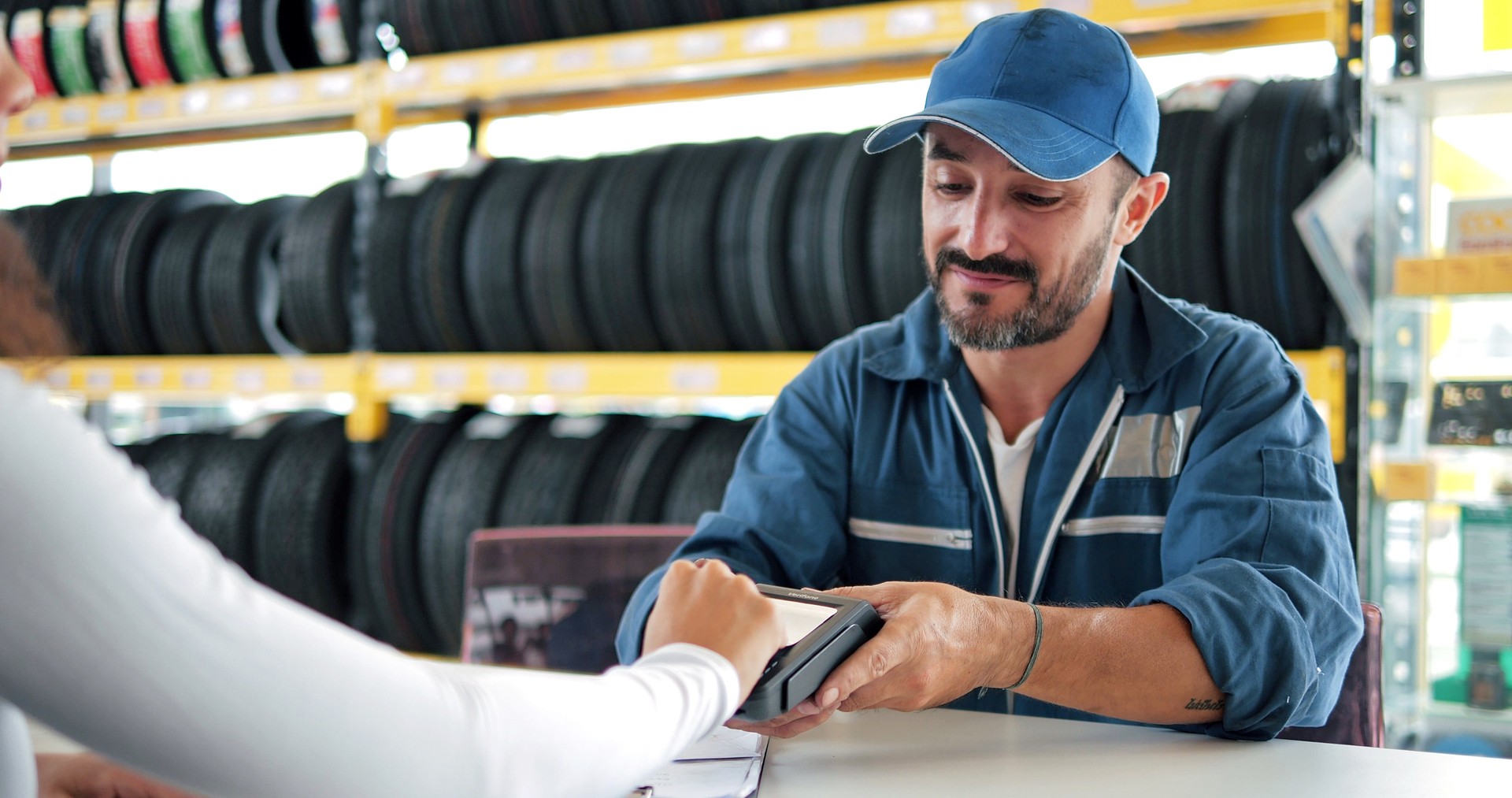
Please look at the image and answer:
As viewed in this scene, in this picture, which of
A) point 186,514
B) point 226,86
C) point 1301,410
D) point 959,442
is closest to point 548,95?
point 226,86

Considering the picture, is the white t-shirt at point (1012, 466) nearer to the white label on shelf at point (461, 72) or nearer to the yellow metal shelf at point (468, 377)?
the yellow metal shelf at point (468, 377)

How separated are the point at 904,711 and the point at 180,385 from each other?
229cm

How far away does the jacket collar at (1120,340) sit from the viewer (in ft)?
4.37

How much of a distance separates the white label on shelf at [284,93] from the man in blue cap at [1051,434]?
1.70 meters

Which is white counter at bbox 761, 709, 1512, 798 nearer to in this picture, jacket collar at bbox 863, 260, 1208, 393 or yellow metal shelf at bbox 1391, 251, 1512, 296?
jacket collar at bbox 863, 260, 1208, 393

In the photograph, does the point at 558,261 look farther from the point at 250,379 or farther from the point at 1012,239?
the point at 1012,239

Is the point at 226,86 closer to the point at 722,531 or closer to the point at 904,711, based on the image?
the point at 722,531

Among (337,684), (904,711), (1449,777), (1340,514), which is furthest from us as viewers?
(1340,514)

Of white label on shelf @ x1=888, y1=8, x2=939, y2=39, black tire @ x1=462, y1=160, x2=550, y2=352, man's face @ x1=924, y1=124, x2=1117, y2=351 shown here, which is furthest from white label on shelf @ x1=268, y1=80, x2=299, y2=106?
man's face @ x1=924, y1=124, x2=1117, y2=351

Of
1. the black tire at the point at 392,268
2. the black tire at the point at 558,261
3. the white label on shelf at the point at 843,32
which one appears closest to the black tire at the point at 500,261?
the black tire at the point at 558,261

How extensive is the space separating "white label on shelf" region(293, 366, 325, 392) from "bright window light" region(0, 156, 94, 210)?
1.49 metres

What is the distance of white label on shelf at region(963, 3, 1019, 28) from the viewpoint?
1934 millimetres

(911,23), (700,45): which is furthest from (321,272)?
(911,23)

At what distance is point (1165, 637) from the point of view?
1.03m
